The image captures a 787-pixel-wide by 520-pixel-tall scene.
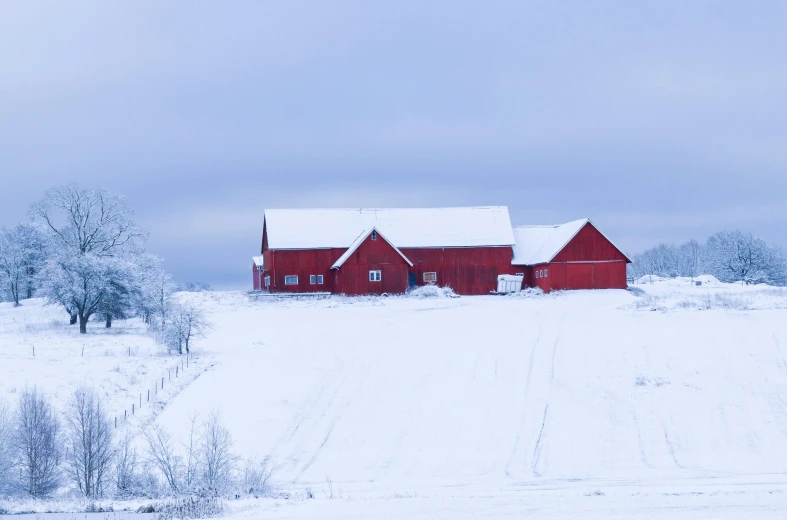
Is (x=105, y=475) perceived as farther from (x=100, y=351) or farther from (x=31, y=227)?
(x=31, y=227)

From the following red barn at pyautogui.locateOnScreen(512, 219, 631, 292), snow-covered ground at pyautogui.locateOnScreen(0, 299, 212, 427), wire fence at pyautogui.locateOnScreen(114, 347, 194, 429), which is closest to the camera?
wire fence at pyautogui.locateOnScreen(114, 347, 194, 429)

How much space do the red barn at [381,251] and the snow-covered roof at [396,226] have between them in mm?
75

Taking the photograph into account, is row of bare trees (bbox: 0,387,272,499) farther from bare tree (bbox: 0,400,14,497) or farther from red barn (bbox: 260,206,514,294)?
red barn (bbox: 260,206,514,294)

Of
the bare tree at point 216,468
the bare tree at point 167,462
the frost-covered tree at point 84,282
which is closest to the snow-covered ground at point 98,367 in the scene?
the frost-covered tree at point 84,282

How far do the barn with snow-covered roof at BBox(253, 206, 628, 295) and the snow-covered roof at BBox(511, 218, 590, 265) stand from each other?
3.1 inches

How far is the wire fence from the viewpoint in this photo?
24641 millimetres

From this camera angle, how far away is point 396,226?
61.6 meters

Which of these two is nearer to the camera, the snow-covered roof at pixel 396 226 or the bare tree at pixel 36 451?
the bare tree at pixel 36 451

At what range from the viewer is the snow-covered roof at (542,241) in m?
55.6

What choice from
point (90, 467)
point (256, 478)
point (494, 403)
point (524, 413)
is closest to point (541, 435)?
point (524, 413)

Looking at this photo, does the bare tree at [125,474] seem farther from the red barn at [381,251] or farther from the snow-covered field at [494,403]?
the red barn at [381,251]

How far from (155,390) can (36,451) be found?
301 inches

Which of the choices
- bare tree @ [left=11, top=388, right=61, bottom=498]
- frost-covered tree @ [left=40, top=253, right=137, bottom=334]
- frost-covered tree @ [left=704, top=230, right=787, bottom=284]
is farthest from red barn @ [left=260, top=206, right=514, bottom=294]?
bare tree @ [left=11, top=388, right=61, bottom=498]

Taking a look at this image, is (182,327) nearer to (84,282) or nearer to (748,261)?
(84,282)
